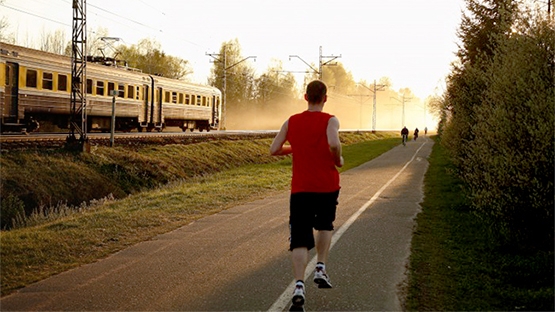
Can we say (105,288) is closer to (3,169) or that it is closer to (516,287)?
(516,287)

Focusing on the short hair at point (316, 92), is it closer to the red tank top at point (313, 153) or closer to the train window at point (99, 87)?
the red tank top at point (313, 153)

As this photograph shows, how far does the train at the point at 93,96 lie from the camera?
2338 centimetres

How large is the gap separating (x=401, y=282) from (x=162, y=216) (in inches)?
260

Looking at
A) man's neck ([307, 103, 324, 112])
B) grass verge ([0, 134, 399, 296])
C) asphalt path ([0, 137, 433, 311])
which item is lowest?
grass verge ([0, 134, 399, 296])

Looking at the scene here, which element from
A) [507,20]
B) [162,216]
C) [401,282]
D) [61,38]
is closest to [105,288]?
[401,282]

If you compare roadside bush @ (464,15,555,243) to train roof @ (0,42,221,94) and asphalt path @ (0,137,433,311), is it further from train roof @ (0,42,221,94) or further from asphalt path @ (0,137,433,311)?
train roof @ (0,42,221,94)

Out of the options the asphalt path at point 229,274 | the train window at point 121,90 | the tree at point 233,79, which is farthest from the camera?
the tree at point 233,79

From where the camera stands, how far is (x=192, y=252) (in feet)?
28.7

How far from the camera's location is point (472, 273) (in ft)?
25.7

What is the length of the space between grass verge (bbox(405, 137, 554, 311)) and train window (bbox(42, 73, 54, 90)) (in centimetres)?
1851

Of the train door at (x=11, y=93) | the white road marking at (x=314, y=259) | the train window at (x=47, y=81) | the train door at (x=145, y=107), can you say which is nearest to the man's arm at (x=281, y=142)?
the white road marking at (x=314, y=259)

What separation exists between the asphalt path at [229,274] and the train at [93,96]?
13.5 m

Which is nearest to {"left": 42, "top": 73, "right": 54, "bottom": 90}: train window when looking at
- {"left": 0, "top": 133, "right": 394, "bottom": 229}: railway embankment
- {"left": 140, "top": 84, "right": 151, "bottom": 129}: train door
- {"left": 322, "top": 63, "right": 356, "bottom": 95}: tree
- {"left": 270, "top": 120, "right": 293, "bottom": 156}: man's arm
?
{"left": 0, "top": 133, "right": 394, "bottom": 229}: railway embankment

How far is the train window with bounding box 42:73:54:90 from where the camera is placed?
25078 mm
